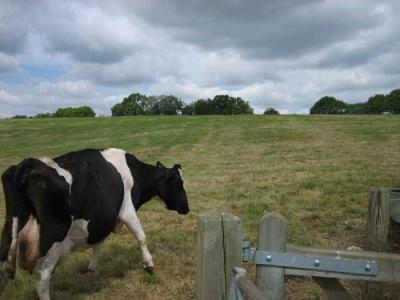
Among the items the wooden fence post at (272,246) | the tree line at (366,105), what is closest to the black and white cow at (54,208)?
the wooden fence post at (272,246)

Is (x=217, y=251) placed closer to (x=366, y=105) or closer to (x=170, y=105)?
(x=366, y=105)

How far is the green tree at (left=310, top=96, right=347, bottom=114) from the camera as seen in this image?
121 m

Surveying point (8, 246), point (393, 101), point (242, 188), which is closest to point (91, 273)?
point (8, 246)

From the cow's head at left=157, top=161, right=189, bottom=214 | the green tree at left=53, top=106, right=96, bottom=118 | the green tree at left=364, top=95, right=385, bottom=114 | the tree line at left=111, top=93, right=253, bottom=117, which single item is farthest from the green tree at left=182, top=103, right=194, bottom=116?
the cow's head at left=157, top=161, right=189, bottom=214

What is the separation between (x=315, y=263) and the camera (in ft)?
10.5

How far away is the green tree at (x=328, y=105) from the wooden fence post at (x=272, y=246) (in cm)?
12053

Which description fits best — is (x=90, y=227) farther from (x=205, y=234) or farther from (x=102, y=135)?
(x=102, y=135)

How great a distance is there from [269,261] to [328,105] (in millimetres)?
124075

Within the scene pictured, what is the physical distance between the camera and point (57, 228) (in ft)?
17.6

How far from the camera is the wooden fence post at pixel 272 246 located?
126 inches

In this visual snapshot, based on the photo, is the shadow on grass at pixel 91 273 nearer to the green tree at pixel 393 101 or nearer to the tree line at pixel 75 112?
the green tree at pixel 393 101

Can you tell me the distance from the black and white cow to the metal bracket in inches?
114

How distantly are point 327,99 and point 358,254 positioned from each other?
125113mm

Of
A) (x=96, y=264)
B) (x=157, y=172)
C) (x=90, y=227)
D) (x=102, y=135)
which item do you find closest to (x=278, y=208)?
(x=157, y=172)
